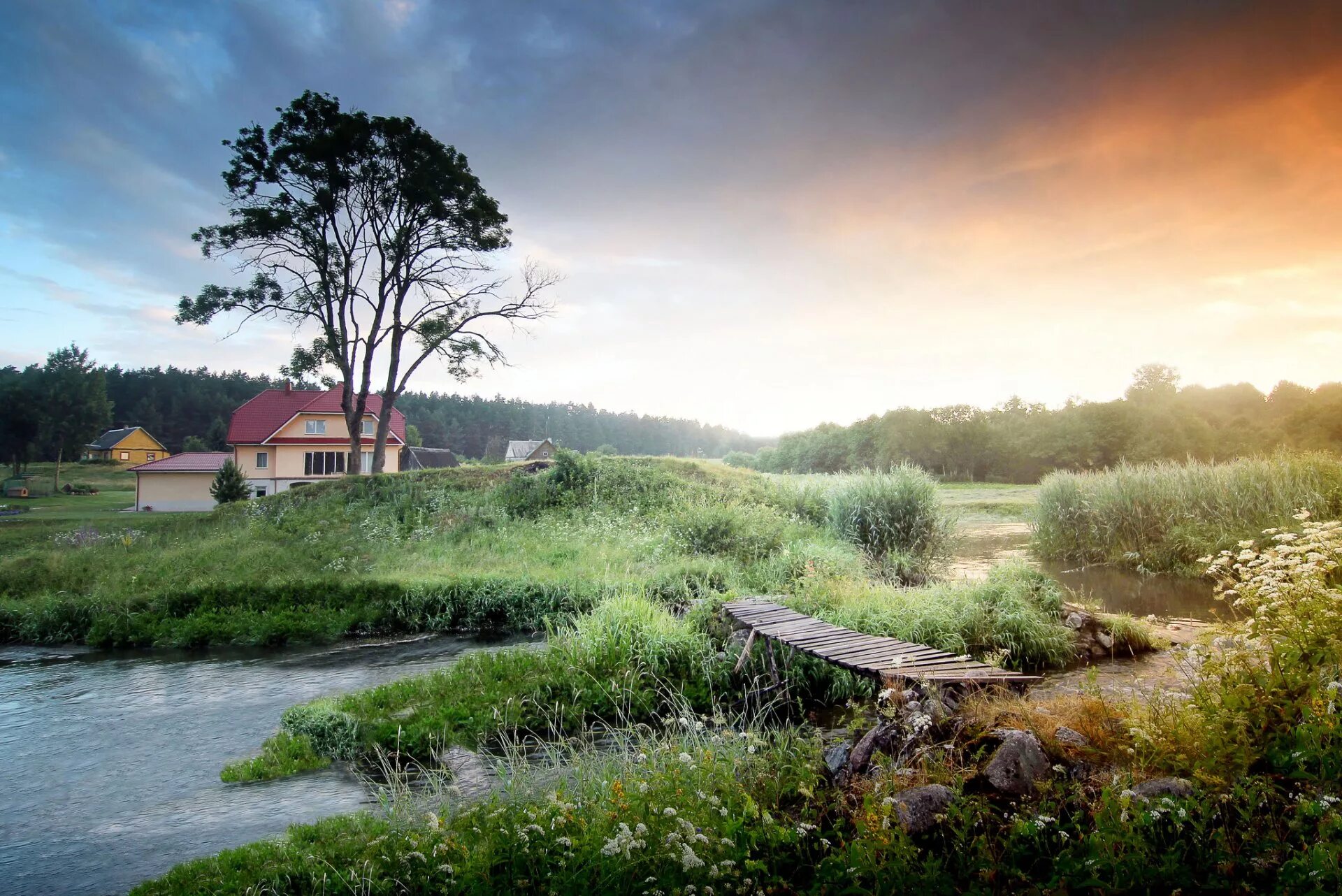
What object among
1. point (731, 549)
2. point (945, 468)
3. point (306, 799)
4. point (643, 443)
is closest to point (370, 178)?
point (731, 549)

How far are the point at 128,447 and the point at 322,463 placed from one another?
2562cm

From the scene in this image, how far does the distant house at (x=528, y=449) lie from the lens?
5962 centimetres

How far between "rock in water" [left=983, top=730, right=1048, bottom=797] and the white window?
126ft

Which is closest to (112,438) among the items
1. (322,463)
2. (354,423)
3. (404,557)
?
(322,463)

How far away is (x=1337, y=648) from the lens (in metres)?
3.58

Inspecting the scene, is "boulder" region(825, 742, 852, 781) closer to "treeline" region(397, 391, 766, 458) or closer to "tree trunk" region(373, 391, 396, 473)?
"tree trunk" region(373, 391, 396, 473)

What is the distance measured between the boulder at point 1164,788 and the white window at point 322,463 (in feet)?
128

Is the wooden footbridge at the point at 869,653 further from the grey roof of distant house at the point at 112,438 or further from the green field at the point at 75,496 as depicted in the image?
the grey roof of distant house at the point at 112,438

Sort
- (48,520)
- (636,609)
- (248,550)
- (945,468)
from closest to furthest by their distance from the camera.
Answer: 1. (636,609)
2. (248,550)
3. (48,520)
4. (945,468)

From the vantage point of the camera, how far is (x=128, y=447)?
5131 centimetres

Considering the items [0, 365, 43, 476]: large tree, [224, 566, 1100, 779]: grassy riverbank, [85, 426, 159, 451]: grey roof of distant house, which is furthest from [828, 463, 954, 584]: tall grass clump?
[85, 426, 159, 451]: grey roof of distant house

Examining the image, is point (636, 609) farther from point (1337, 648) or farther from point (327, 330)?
point (327, 330)

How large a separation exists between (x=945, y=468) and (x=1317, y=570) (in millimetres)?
32263

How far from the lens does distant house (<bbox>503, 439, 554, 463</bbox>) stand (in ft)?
196
